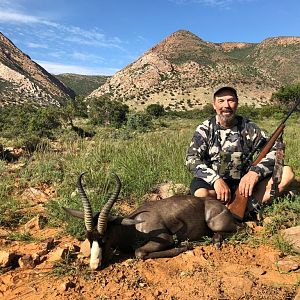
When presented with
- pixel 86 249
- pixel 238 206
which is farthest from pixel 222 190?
pixel 86 249

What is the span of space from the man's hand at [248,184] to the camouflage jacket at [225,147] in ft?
1.28

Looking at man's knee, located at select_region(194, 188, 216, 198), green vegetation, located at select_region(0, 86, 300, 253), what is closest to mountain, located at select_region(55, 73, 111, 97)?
green vegetation, located at select_region(0, 86, 300, 253)

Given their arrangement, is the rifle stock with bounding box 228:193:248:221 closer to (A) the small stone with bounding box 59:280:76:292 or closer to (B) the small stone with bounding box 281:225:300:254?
(B) the small stone with bounding box 281:225:300:254

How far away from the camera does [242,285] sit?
138 inches

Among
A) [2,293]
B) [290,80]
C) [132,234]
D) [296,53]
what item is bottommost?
[2,293]

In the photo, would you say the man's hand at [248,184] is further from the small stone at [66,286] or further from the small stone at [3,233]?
the small stone at [3,233]

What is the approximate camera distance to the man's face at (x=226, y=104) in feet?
16.6

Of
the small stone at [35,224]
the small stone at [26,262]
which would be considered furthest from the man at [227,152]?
the small stone at [26,262]

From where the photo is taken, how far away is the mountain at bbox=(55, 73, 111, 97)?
138 meters

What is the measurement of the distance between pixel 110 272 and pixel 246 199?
2.05 m

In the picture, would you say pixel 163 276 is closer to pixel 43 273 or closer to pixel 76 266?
pixel 76 266

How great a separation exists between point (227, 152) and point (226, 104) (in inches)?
26.8

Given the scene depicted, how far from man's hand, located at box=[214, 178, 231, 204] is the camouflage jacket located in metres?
0.30

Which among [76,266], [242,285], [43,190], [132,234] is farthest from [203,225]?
[43,190]
